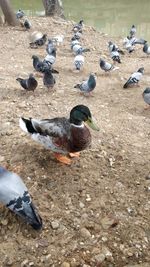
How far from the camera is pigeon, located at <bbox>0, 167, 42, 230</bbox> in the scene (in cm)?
390

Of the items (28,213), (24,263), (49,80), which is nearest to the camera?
(24,263)

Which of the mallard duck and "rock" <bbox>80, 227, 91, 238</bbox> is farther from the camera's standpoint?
the mallard duck

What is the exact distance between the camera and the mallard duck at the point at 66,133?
4.71 meters

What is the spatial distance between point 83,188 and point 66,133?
0.65m

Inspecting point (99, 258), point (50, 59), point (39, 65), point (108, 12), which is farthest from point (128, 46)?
point (108, 12)

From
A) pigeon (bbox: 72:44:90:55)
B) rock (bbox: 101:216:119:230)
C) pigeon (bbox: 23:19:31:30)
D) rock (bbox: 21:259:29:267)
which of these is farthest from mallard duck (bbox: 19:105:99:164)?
pigeon (bbox: 23:19:31:30)

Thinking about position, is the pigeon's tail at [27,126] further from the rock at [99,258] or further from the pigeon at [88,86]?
the pigeon at [88,86]

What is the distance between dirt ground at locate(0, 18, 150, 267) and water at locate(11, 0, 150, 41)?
11475mm

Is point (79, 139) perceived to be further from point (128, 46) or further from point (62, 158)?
point (128, 46)

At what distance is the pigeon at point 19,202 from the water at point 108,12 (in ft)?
47.7

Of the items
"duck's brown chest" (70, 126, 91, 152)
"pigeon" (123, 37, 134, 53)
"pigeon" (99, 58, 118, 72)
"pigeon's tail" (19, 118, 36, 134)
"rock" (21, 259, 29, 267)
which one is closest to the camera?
"rock" (21, 259, 29, 267)

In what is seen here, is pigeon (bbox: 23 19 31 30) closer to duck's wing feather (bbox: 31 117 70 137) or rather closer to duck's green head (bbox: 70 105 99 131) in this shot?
duck's wing feather (bbox: 31 117 70 137)

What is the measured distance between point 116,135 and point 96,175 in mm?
1243

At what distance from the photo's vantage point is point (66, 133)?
4.79m
